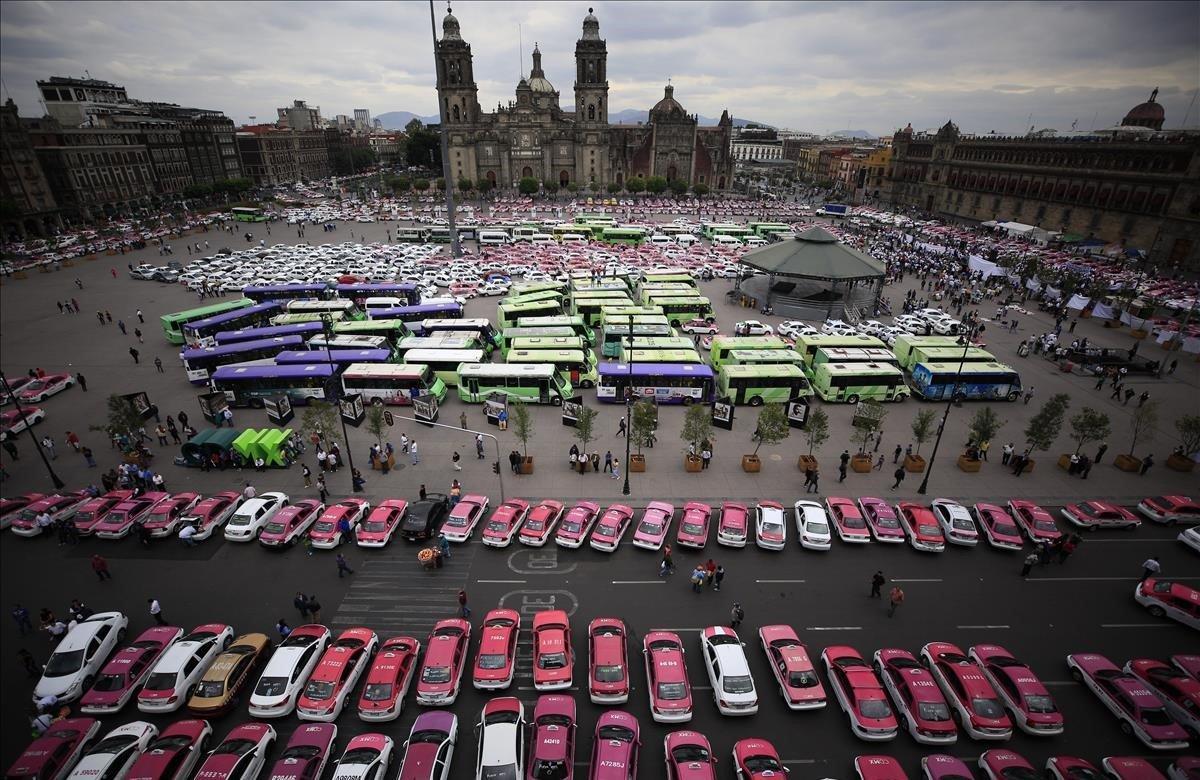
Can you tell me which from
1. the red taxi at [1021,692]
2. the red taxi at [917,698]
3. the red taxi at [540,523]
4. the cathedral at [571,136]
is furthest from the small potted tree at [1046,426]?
the cathedral at [571,136]

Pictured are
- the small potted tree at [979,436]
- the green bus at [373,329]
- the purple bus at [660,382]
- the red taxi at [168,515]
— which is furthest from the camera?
the green bus at [373,329]

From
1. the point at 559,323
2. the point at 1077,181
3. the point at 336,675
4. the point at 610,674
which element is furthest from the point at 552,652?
the point at 1077,181

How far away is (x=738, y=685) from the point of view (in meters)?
14.6

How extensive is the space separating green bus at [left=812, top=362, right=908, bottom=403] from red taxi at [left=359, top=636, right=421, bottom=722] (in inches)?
1042

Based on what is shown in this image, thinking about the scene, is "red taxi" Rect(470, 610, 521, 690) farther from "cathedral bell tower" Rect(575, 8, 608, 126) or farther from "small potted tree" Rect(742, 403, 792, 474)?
"cathedral bell tower" Rect(575, 8, 608, 126)

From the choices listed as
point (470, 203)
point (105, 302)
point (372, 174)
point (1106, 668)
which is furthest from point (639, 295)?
point (372, 174)

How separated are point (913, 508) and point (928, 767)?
11.2 m

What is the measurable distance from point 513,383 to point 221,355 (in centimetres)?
1865

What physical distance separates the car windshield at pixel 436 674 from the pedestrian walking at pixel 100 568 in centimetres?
1336

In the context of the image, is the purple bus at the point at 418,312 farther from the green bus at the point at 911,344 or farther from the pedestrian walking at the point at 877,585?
the pedestrian walking at the point at 877,585

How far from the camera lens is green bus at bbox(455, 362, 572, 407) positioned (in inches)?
1228

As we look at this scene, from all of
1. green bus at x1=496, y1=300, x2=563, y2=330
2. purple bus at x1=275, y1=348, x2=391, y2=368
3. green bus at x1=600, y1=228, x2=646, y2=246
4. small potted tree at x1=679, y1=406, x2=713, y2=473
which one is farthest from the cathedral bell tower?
small potted tree at x1=679, y1=406, x2=713, y2=473

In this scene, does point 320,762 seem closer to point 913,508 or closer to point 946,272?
point 913,508

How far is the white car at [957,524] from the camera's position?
20.8m
